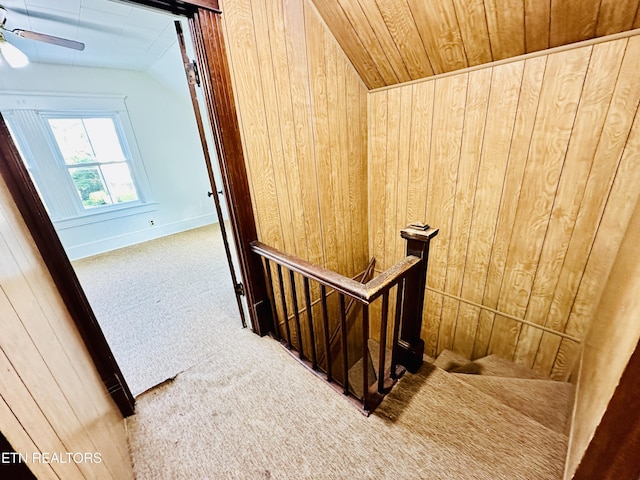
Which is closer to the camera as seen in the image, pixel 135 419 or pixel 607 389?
pixel 607 389

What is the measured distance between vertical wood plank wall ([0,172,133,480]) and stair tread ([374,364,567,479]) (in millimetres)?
1221

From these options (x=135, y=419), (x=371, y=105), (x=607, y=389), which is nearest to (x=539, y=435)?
(x=607, y=389)

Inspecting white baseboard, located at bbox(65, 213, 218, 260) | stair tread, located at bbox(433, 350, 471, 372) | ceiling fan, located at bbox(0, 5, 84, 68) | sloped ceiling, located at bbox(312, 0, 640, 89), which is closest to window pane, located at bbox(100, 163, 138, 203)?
white baseboard, located at bbox(65, 213, 218, 260)

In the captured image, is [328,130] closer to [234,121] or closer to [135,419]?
[234,121]

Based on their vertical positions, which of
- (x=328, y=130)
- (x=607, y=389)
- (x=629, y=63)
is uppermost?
(x=629, y=63)

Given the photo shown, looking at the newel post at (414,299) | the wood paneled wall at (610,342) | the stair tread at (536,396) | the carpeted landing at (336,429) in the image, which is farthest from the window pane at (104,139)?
the wood paneled wall at (610,342)

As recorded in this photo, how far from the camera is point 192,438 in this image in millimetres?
1264

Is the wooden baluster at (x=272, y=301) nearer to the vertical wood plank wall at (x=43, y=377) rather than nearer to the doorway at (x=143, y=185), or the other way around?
the doorway at (x=143, y=185)

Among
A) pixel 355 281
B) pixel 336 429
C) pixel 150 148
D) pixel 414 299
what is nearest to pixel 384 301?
pixel 355 281

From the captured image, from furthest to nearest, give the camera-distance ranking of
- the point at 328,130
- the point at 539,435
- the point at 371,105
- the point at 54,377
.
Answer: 1. the point at 371,105
2. the point at 328,130
3. the point at 539,435
4. the point at 54,377

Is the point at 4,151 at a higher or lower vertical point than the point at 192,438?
higher

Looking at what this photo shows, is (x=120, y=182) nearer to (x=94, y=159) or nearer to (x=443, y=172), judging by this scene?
(x=94, y=159)

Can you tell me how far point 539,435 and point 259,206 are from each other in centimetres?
192

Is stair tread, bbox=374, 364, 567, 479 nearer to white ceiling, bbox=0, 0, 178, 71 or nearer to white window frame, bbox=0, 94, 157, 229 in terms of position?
white ceiling, bbox=0, 0, 178, 71
